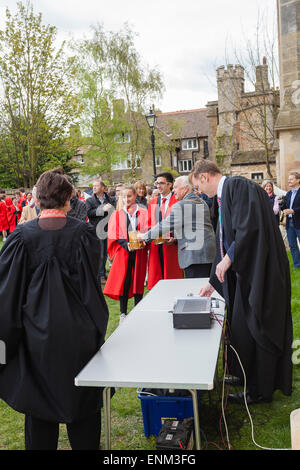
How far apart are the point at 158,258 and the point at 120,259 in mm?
740

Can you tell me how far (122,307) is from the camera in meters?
6.63

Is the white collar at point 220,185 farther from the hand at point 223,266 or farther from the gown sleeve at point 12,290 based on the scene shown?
the gown sleeve at point 12,290

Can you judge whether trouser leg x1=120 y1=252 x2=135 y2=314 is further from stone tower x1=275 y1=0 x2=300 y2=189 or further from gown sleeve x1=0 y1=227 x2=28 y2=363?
stone tower x1=275 y1=0 x2=300 y2=189

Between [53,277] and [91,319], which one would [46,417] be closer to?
[91,319]

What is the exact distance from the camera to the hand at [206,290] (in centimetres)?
424

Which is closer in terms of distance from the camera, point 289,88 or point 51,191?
point 51,191

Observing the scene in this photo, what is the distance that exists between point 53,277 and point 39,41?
81.2ft

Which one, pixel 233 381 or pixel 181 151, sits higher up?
pixel 181 151

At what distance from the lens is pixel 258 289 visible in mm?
3596

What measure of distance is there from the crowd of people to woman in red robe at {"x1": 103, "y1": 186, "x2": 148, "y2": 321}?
3.23ft

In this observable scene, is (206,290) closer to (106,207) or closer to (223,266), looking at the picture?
(223,266)

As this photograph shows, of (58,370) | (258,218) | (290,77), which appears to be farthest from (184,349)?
(290,77)

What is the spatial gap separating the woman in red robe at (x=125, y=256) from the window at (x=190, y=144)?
155 feet

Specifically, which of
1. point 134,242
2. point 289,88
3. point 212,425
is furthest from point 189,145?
point 212,425
